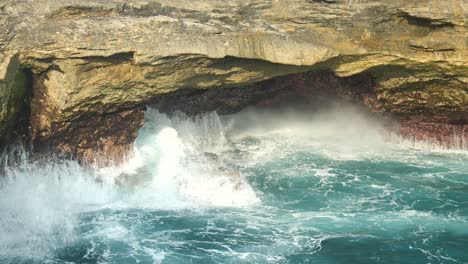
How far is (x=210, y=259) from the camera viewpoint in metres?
14.5

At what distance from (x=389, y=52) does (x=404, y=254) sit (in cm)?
821

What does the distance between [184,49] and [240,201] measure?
529 cm

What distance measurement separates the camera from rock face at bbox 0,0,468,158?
1727 centimetres

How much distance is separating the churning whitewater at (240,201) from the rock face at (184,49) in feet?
6.59

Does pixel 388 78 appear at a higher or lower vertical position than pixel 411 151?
higher

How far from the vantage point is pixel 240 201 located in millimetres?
18562

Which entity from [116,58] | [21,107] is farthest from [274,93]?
[21,107]

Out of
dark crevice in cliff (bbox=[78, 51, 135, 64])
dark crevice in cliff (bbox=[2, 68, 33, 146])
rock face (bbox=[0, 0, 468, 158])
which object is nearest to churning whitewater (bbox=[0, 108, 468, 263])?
dark crevice in cliff (bbox=[2, 68, 33, 146])

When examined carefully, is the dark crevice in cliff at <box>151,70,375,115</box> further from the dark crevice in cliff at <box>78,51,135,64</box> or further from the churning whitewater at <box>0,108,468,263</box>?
the dark crevice in cliff at <box>78,51,135,64</box>

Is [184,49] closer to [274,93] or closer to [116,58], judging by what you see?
[116,58]

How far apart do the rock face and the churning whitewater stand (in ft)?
6.59

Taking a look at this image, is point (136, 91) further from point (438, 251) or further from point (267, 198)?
point (438, 251)

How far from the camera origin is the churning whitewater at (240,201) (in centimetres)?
1500

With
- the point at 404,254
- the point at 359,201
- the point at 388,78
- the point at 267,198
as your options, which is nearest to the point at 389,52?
the point at 388,78
